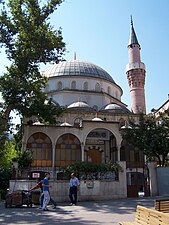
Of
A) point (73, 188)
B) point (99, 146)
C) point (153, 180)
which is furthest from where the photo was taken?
point (99, 146)

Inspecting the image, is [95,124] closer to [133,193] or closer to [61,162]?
[61,162]

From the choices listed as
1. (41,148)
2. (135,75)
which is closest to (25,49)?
(41,148)

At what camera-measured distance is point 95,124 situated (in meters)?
23.3

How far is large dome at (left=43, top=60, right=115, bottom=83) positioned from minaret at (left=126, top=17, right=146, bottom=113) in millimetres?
4074

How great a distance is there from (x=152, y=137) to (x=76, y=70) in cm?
2034

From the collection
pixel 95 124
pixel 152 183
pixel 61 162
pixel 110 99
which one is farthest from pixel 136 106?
pixel 152 183

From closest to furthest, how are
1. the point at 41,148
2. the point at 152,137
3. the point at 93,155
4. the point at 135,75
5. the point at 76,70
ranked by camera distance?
1. the point at 152,137
2. the point at 41,148
3. the point at 93,155
4. the point at 76,70
5. the point at 135,75

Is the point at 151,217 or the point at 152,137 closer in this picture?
the point at 151,217

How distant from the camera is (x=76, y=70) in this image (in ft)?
113

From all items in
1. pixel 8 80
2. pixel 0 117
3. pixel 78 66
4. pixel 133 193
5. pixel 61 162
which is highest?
pixel 78 66

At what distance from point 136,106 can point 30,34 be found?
23144mm

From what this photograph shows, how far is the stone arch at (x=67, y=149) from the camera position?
22906 mm

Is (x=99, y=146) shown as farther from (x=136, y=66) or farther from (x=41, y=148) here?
(x=136, y=66)

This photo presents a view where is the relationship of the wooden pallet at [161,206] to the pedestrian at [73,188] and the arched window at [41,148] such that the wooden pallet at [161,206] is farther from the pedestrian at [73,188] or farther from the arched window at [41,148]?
the arched window at [41,148]
